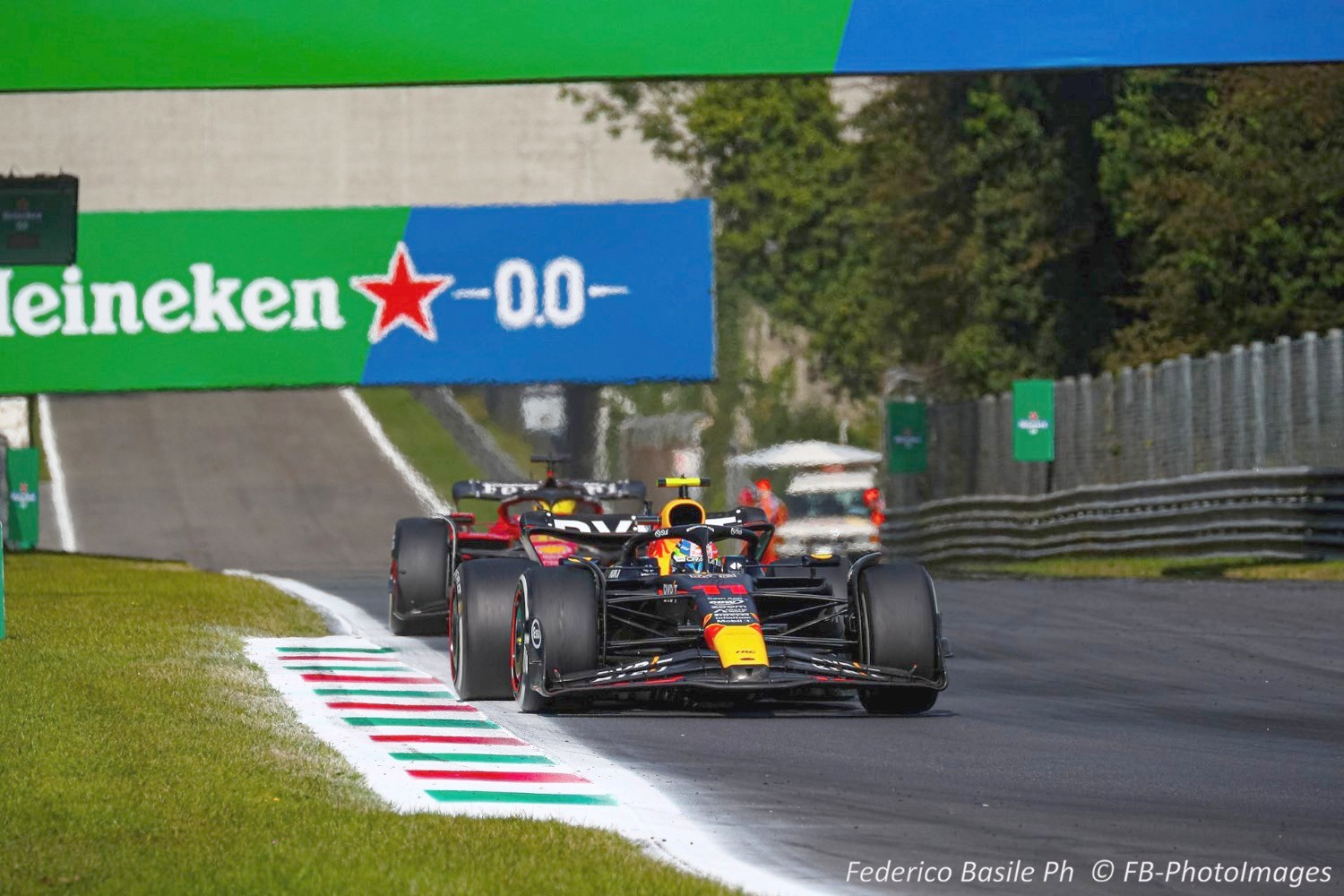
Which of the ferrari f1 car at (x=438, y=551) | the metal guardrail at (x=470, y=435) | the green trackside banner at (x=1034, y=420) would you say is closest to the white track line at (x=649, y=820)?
the ferrari f1 car at (x=438, y=551)

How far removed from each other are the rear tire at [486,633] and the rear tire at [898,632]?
1742 millimetres

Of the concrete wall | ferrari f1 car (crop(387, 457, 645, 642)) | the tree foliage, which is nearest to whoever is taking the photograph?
ferrari f1 car (crop(387, 457, 645, 642))

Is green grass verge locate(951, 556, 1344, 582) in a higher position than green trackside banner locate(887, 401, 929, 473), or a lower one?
lower

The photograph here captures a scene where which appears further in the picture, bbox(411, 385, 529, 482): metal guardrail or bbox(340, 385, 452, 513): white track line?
bbox(411, 385, 529, 482): metal guardrail

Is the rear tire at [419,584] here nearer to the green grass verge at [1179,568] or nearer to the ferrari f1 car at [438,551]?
the ferrari f1 car at [438,551]

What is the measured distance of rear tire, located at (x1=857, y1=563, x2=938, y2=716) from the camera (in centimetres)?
1097

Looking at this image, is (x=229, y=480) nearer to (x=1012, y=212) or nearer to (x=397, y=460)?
(x=397, y=460)

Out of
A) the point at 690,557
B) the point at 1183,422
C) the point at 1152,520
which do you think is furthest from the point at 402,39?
the point at 1183,422

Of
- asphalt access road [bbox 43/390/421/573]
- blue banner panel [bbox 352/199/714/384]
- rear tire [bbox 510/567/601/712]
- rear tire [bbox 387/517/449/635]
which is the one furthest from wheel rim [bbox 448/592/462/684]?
asphalt access road [bbox 43/390/421/573]

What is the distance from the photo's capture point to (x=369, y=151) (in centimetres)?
6116

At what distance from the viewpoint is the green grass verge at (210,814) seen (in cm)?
594

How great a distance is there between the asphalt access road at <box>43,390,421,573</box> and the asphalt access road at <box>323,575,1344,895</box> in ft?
89.3

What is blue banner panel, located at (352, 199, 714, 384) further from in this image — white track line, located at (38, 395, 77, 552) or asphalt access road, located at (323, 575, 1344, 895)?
asphalt access road, located at (323, 575, 1344, 895)

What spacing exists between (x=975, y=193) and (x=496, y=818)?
134ft
